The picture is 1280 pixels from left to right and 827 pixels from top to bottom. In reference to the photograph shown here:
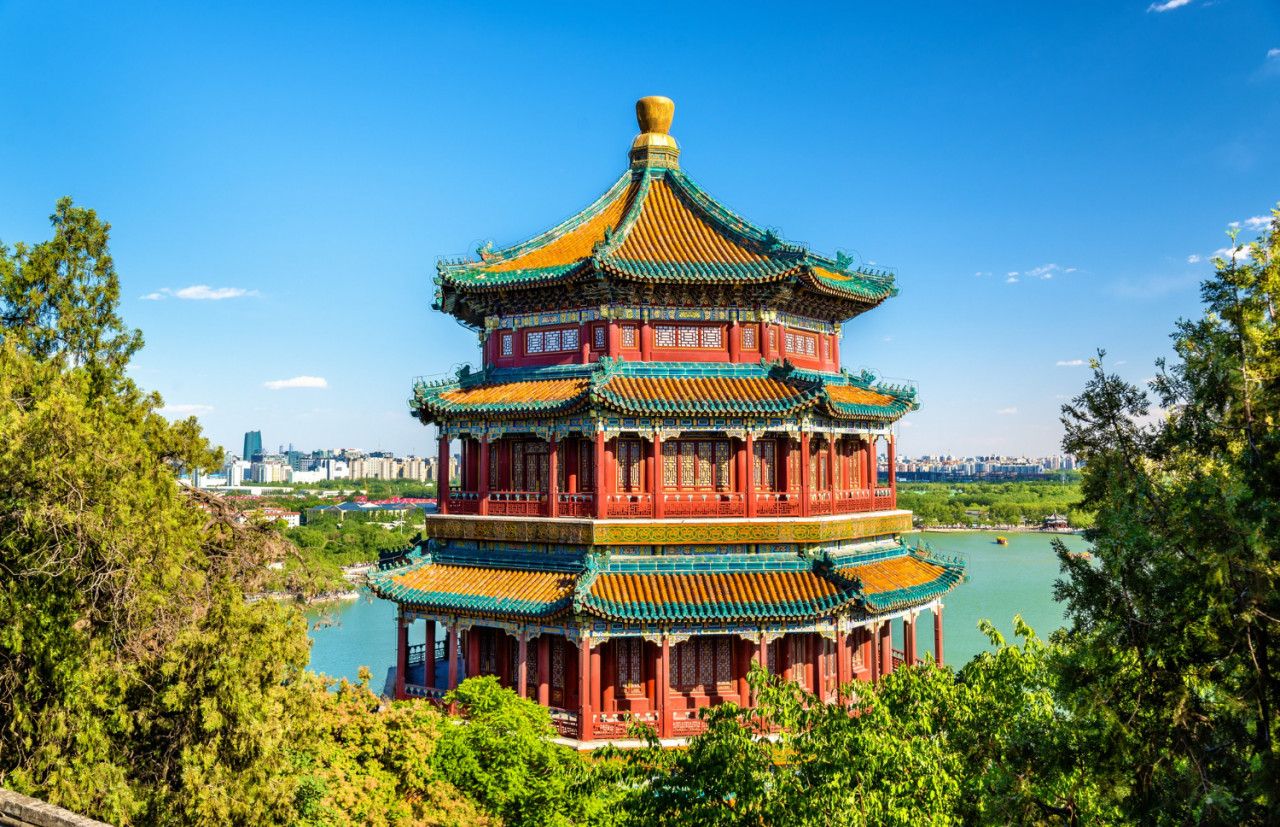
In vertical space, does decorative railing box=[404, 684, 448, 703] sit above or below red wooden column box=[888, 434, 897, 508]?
below

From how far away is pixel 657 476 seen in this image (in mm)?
20469

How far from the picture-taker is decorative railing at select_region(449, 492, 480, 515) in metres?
22.5

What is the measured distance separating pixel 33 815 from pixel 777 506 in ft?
49.2

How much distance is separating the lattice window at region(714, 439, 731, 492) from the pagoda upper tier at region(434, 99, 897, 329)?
3476mm

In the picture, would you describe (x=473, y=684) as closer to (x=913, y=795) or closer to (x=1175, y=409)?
(x=913, y=795)

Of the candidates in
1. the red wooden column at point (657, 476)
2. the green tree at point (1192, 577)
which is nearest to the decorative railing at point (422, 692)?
the red wooden column at point (657, 476)

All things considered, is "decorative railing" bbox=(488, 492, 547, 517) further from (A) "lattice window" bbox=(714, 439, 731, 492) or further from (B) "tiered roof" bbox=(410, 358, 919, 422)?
(A) "lattice window" bbox=(714, 439, 731, 492)

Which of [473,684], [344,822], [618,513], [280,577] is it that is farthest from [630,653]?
[344,822]

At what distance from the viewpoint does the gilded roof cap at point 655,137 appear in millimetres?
25469

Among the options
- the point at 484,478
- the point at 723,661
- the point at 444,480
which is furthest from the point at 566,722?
the point at 444,480

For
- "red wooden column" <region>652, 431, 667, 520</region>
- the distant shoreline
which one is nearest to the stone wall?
"red wooden column" <region>652, 431, 667, 520</region>

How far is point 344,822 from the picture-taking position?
11398 mm

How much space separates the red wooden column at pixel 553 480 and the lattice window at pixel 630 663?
3.31 meters

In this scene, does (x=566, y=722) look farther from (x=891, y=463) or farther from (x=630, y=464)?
(x=891, y=463)
